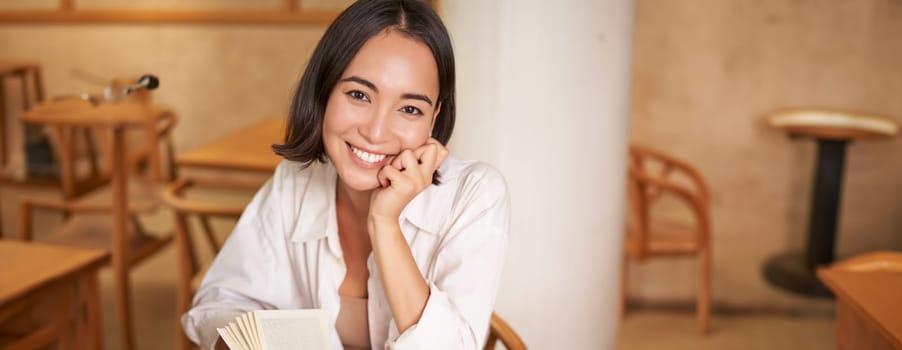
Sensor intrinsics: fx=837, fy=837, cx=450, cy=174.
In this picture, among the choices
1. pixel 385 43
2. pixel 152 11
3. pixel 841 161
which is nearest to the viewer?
pixel 385 43

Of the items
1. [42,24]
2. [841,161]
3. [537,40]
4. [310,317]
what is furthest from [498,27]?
[42,24]

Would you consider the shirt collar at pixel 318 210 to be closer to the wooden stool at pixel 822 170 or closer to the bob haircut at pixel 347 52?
the bob haircut at pixel 347 52

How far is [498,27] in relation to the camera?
5.53 feet

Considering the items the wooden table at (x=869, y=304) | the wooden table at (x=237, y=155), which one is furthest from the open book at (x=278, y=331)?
the wooden table at (x=237, y=155)

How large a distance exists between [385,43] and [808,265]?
10.4 ft

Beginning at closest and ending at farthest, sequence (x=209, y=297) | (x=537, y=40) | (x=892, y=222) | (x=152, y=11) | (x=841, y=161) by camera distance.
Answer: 1. (x=209, y=297)
2. (x=537, y=40)
3. (x=841, y=161)
4. (x=892, y=222)
5. (x=152, y=11)

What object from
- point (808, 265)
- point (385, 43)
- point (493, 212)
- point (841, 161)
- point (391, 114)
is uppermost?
point (385, 43)

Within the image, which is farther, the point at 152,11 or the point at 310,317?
the point at 152,11

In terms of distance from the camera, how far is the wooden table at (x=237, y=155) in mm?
3029

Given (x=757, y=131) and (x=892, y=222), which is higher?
(x=757, y=131)

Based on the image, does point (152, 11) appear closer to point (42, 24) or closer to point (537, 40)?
point (42, 24)

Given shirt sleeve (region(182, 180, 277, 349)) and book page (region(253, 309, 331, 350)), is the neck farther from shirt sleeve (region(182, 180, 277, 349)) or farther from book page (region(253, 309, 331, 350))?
book page (region(253, 309, 331, 350))

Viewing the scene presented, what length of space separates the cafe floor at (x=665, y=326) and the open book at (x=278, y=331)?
6.38ft

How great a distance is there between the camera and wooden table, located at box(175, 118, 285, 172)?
119 inches
